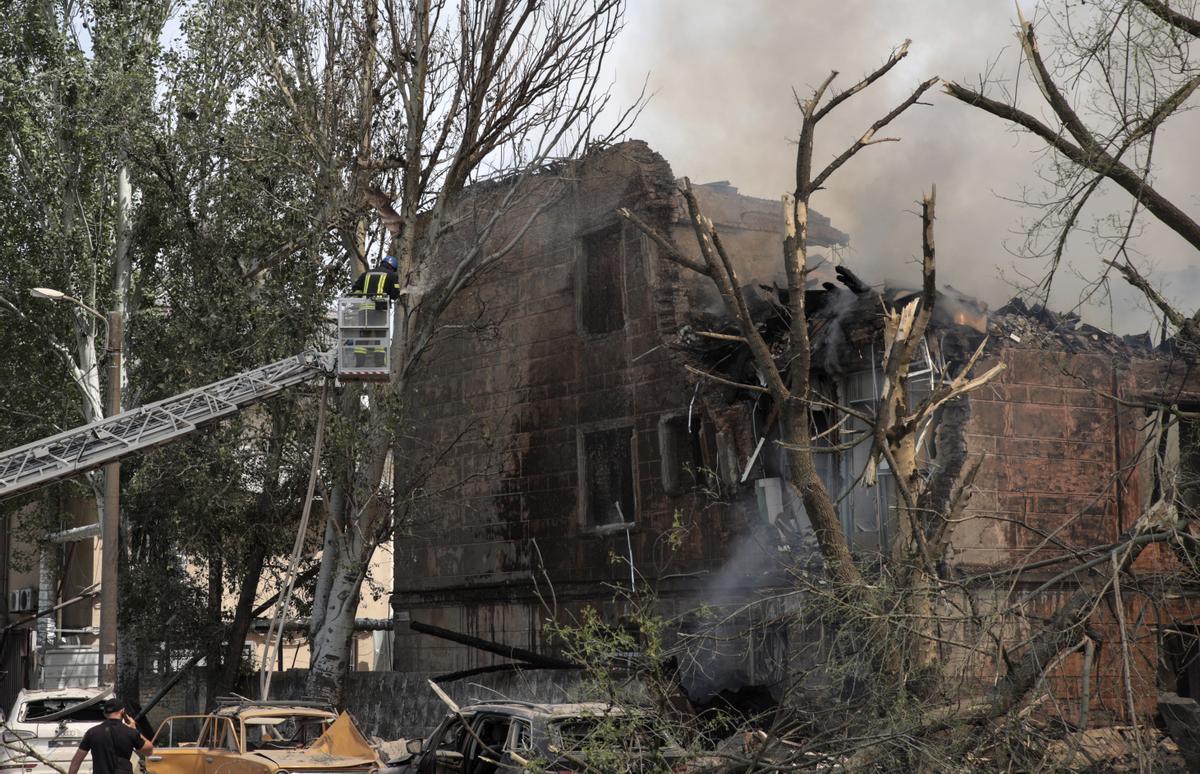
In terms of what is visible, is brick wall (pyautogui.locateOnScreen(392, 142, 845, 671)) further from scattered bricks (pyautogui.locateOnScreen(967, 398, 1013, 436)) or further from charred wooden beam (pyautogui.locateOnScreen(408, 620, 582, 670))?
scattered bricks (pyautogui.locateOnScreen(967, 398, 1013, 436))

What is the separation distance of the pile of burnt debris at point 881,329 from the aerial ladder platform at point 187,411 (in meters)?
4.85

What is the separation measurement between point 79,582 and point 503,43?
21947 mm

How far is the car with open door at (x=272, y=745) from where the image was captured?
484 inches

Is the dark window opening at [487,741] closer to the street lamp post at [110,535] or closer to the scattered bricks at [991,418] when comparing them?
the scattered bricks at [991,418]

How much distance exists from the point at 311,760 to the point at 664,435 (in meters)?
8.62

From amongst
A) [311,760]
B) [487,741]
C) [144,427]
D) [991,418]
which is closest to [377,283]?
[144,427]

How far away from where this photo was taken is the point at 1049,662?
348 inches

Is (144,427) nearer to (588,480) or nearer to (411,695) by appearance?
(411,695)

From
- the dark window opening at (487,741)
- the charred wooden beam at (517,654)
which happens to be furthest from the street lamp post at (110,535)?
the dark window opening at (487,741)

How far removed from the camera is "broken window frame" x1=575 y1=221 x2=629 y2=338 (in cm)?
2072

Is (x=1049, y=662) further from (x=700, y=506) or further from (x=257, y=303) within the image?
(x=257, y=303)

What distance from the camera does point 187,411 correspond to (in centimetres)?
1944

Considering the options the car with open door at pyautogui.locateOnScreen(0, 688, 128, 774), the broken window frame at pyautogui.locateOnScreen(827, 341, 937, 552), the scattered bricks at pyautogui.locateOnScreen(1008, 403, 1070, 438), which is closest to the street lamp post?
the car with open door at pyautogui.locateOnScreen(0, 688, 128, 774)

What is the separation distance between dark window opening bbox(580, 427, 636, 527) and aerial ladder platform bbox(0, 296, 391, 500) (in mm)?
3704
